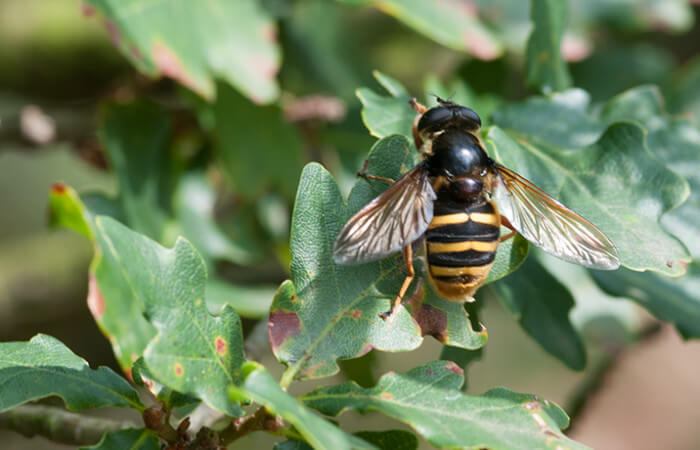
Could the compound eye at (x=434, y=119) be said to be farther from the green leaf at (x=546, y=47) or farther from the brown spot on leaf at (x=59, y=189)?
the brown spot on leaf at (x=59, y=189)

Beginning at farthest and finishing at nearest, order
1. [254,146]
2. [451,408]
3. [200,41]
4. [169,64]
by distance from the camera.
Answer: [254,146]
[200,41]
[169,64]
[451,408]

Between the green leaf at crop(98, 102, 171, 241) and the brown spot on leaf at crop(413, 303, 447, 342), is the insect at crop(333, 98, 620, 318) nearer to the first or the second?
the brown spot on leaf at crop(413, 303, 447, 342)

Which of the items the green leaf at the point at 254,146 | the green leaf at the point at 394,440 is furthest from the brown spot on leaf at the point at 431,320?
the green leaf at the point at 254,146

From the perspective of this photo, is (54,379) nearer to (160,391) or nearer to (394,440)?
(160,391)

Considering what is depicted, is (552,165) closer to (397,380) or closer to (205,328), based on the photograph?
(397,380)

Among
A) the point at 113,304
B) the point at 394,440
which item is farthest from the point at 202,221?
the point at 394,440

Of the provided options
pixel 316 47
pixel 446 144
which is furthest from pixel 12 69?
pixel 446 144

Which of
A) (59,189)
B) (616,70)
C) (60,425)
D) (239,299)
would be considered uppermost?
(616,70)
